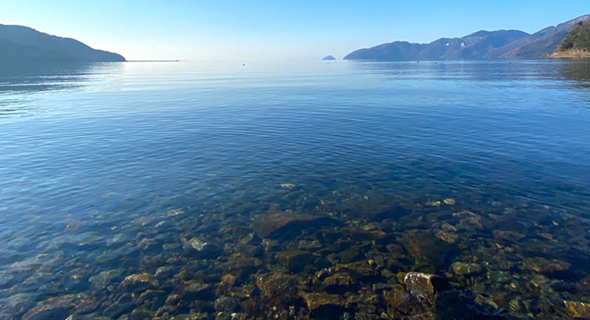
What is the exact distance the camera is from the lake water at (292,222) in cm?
1142

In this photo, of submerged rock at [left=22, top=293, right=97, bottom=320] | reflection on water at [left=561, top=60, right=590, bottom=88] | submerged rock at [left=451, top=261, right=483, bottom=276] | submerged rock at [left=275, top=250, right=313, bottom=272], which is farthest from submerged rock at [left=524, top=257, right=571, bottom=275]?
reflection on water at [left=561, top=60, right=590, bottom=88]

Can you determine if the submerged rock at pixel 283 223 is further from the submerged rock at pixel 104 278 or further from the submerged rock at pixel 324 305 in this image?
the submerged rock at pixel 104 278

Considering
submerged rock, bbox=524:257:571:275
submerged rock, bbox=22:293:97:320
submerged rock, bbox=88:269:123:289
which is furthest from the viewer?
submerged rock, bbox=524:257:571:275

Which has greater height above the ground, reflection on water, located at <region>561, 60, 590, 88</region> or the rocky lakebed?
reflection on water, located at <region>561, 60, 590, 88</region>

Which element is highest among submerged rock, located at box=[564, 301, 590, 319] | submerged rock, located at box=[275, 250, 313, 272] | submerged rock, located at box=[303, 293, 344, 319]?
submerged rock, located at box=[564, 301, 590, 319]

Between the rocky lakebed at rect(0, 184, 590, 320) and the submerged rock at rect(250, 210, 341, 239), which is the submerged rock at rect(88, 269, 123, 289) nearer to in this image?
the rocky lakebed at rect(0, 184, 590, 320)

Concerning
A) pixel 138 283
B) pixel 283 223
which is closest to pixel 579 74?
pixel 283 223

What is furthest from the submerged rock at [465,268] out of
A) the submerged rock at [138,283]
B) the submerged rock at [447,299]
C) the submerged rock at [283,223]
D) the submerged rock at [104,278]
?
the submerged rock at [104,278]

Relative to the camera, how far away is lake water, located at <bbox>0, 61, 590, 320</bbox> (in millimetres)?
11422

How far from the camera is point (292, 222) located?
16594mm

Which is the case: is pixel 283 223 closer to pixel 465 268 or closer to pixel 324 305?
pixel 324 305

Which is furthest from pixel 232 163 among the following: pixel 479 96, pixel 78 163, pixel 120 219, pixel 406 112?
pixel 479 96

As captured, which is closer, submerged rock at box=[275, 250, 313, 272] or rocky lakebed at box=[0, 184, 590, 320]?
rocky lakebed at box=[0, 184, 590, 320]

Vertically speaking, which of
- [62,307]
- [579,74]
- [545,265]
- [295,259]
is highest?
[579,74]
